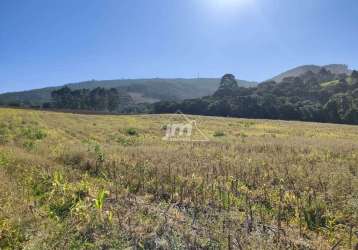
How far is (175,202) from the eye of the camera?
8492 millimetres

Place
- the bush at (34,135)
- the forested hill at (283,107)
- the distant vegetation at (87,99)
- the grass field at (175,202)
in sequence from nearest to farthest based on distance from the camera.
Result: the grass field at (175,202) < the bush at (34,135) < the forested hill at (283,107) < the distant vegetation at (87,99)

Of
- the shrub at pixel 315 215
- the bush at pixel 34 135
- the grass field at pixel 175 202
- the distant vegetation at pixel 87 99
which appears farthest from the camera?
the distant vegetation at pixel 87 99

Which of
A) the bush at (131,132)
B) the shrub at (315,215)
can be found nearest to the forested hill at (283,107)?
the bush at (131,132)

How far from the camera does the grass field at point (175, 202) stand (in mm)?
6406

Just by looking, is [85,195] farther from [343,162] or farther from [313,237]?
[343,162]

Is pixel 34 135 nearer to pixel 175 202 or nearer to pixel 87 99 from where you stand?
pixel 175 202

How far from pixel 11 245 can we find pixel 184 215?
324 cm

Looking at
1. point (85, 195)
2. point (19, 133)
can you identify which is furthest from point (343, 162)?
point (19, 133)

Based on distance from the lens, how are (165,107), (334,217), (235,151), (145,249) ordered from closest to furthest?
1. (145,249)
2. (334,217)
3. (235,151)
4. (165,107)

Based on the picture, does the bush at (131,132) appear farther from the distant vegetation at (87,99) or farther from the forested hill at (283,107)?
the distant vegetation at (87,99)

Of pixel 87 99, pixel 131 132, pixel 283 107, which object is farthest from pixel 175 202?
pixel 87 99

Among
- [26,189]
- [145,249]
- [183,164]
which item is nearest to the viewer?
[145,249]

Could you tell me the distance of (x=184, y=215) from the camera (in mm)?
7559

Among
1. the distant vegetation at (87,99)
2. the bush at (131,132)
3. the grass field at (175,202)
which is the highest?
the distant vegetation at (87,99)
